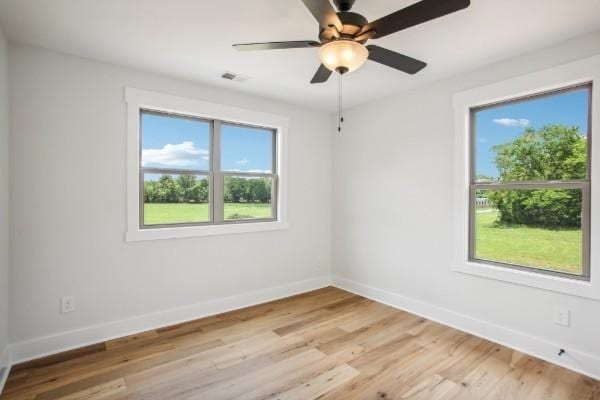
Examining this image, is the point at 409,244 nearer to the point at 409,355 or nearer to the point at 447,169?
the point at 447,169

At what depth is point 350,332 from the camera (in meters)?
3.04

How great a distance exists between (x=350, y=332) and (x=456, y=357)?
915mm

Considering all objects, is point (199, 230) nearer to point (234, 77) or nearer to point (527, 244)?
point (234, 77)

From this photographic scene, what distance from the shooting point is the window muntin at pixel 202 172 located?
3.20 meters

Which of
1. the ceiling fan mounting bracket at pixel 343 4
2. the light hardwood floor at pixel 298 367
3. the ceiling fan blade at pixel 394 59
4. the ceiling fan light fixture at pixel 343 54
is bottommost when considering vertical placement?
the light hardwood floor at pixel 298 367

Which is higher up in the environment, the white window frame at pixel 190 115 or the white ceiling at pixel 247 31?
the white ceiling at pixel 247 31

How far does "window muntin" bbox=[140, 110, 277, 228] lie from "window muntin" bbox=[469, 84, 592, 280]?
2348 millimetres

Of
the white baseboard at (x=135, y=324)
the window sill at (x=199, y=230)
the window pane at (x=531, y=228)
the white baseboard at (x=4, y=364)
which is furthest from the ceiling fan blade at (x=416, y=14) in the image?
the white baseboard at (x=4, y=364)

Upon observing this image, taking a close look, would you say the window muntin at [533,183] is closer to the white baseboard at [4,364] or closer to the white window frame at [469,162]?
the white window frame at [469,162]

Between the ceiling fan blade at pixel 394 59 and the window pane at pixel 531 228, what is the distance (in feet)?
5.26

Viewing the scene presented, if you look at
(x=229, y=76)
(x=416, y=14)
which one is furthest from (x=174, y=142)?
(x=416, y=14)

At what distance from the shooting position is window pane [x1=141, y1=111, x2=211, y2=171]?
3186 mm

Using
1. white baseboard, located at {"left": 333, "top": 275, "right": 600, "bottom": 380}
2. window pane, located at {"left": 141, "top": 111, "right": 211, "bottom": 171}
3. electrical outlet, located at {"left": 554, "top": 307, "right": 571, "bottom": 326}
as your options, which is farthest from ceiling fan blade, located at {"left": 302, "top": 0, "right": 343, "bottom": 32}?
white baseboard, located at {"left": 333, "top": 275, "right": 600, "bottom": 380}

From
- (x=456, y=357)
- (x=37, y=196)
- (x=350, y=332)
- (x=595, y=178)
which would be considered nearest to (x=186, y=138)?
(x=37, y=196)
